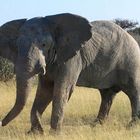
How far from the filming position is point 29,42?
10.7m

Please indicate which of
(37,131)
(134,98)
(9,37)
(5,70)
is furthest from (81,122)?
(5,70)

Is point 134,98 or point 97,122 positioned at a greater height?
point 134,98

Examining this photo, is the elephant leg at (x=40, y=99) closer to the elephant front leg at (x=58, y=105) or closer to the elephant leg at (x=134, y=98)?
the elephant front leg at (x=58, y=105)

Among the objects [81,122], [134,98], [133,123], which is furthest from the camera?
[81,122]

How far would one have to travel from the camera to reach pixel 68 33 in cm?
1168

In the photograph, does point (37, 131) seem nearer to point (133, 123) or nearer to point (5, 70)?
point (133, 123)

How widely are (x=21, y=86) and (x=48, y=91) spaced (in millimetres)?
1927

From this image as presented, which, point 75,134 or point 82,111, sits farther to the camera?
point 82,111

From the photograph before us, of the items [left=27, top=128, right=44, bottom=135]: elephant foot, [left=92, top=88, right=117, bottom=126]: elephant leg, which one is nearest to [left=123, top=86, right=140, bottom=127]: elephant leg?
[left=92, top=88, right=117, bottom=126]: elephant leg

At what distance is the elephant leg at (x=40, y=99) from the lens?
39.2 feet

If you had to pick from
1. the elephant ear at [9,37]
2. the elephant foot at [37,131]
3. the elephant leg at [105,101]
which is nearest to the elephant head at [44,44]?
the elephant ear at [9,37]

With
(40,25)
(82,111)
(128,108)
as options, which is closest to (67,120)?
(82,111)

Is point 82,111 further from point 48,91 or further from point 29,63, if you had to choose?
point 29,63

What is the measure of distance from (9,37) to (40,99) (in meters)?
1.47
